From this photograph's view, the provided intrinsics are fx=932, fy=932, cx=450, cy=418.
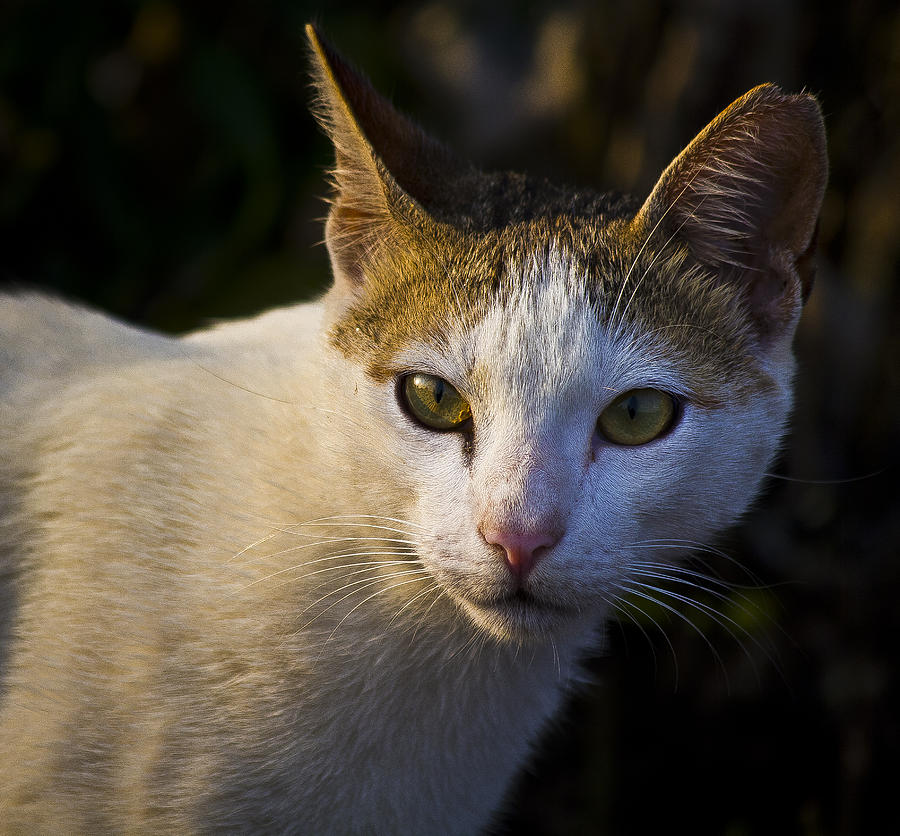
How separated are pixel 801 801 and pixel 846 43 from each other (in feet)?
6.97

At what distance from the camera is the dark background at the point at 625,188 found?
8.13ft

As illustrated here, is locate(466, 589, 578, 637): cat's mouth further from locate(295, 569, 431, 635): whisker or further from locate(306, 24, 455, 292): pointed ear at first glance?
locate(306, 24, 455, 292): pointed ear

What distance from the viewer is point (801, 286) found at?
1.40 metres

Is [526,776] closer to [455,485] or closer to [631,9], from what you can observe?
[455,485]

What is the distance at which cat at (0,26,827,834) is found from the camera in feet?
4.22

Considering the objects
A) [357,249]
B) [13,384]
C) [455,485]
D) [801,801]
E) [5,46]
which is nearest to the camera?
[455,485]

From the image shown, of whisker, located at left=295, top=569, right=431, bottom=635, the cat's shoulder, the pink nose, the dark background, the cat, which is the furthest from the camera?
the dark background

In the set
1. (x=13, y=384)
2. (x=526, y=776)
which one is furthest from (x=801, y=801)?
(x=13, y=384)

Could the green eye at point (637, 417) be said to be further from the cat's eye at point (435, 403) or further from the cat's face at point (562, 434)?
the cat's eye at point (435, 403)

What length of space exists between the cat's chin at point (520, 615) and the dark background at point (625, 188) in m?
0.68

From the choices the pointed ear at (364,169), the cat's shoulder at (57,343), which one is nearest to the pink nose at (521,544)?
the pointed ear at (364,169)

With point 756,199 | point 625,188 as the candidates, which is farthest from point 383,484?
point 625,188

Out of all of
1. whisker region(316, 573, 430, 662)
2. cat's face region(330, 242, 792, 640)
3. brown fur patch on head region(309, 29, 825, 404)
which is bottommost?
whisker region(316, 573, 430, 662)

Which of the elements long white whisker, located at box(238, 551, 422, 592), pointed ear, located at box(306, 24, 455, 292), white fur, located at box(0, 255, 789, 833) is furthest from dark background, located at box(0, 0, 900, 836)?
pointed ear, located at box(306, 24, 455, 292)
